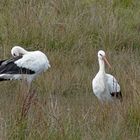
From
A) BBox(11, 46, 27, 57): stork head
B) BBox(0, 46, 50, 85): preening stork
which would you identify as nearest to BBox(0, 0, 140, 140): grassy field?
BBox(0, 46, 50, 85): preening stork

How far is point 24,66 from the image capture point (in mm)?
8828

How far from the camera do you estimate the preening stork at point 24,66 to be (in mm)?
8578

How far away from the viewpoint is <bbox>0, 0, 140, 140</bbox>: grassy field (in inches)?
223

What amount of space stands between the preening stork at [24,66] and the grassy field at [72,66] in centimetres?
17

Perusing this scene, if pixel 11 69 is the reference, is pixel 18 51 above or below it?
above

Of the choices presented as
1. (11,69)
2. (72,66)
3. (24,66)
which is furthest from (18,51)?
(72,66)

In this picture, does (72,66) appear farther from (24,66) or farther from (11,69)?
(11,69)

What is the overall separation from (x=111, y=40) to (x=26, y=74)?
2252mm

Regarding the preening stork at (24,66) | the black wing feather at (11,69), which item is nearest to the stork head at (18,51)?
the preening stork at (24,66)

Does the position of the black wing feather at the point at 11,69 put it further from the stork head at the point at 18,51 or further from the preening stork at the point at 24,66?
the stork head at the point at 18,51

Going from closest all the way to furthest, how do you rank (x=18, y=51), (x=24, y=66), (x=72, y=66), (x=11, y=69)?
(x=11, y=69)
(x=24, y=66)
(x=18, y=51)
(x=72, y=66)

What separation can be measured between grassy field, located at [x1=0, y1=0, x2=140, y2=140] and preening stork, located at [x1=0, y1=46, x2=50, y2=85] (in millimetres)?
165

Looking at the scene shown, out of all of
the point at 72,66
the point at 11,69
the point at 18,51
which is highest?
the point at 18,51

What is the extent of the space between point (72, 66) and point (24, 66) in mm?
954
